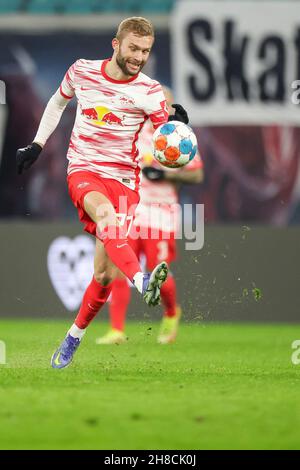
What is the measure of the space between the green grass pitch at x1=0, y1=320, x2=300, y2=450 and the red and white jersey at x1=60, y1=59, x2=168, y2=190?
1.23 m

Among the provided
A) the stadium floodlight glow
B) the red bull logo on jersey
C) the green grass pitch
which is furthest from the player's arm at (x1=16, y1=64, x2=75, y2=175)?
the stadium floodlight glow

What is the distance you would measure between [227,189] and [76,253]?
11.4ft

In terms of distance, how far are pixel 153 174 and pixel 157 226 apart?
1.76 feet

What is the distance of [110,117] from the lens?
7.95m

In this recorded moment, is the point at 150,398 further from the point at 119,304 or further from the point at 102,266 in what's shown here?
the point at 119,304

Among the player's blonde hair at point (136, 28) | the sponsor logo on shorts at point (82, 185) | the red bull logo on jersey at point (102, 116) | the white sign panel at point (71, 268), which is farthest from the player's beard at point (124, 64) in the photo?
the white sign panel at point (71, 268)

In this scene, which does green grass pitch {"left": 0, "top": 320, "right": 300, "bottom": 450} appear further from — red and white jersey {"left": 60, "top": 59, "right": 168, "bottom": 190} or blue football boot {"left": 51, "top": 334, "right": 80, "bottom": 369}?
red and white jersey {"left": 60, "top": 59, "right": 168, "bottom": 190}

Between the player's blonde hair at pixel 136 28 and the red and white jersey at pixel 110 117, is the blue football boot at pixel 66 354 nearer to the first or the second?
the red and white jersey at pixel 110 117

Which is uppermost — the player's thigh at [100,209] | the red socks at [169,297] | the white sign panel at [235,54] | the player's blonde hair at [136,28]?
the white sign panel at [235,54]

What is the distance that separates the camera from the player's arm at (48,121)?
8.08 metres

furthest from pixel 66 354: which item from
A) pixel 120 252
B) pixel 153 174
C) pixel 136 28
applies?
pixel 153 174

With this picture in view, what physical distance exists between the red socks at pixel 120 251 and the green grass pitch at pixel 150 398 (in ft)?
2.03
